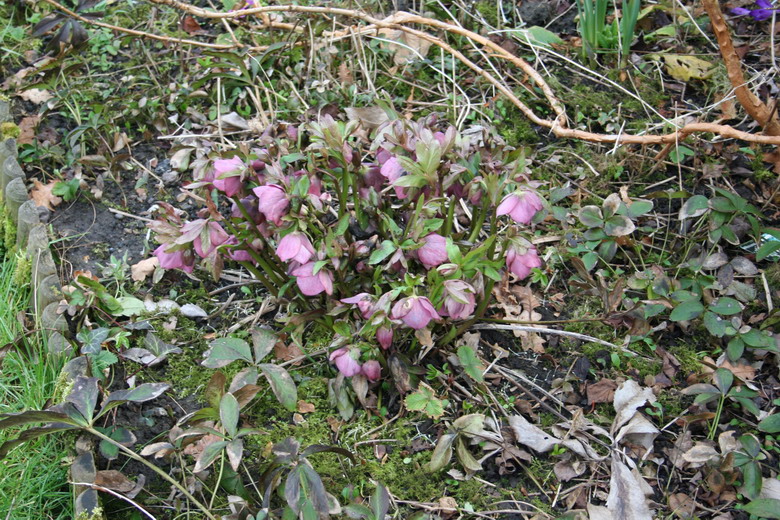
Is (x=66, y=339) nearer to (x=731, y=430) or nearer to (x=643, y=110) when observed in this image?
(x=731, y=430)

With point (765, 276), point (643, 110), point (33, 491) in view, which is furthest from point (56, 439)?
point (643, 110)

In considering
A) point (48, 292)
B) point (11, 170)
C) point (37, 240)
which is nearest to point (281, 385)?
point (48, 292)

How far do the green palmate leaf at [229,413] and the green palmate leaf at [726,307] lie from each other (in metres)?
1.28

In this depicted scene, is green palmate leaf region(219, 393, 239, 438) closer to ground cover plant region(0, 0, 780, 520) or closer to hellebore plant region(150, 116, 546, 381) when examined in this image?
ground cover plant region(0, 0, 780, 520)

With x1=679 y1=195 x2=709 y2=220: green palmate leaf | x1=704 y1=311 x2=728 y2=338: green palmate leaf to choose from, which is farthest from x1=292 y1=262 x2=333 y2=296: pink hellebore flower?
x1=679 y1=195 x2=709 y2=220: green palmate leaf

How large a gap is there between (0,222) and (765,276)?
2.48 meters

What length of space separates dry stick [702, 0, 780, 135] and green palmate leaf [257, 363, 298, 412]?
62.4 inches

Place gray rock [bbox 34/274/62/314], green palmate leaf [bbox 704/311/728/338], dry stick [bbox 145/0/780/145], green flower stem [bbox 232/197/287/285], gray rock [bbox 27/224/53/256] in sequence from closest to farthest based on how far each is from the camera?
1. green flower stem [bbox 232/197/287/285]
2. green palmate leaf [bbox 704/311/728/338]
3. gray rock [bbox 34/274/62/314]
4. gray rock [bbox 27/224/53/256]
5. dry stick [bbox 145/0/780/145]

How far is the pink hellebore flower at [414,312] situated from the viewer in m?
1.52

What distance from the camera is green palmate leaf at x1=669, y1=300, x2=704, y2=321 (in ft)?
6.30

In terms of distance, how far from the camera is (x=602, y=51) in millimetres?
2764

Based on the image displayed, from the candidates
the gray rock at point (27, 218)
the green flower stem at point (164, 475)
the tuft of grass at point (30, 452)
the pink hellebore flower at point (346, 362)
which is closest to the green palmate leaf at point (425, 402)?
the pink hellebore flower at point (346, 362)

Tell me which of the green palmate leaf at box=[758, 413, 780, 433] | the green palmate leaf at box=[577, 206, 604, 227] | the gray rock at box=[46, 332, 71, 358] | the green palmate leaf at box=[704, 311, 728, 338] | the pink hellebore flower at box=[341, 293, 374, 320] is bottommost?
the gray rock at box=[46, 332, 71, 358]

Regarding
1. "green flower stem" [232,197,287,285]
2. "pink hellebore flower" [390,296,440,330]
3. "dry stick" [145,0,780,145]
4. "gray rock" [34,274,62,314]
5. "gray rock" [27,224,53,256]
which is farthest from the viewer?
"dry stick" [145,0,780,145]
